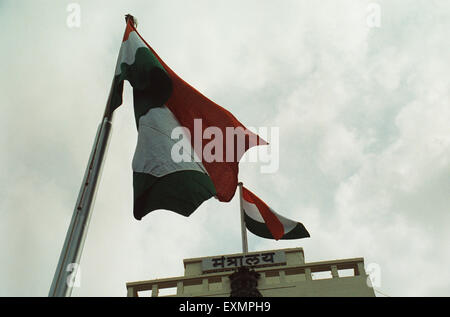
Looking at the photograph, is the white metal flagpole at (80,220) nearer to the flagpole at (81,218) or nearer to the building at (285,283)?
the flagpole at (81,218)

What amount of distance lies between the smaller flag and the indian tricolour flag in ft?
20.3

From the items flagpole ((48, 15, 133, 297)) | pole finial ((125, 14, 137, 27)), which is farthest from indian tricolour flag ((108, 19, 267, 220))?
flagpole ((48, 15, 133, 297))

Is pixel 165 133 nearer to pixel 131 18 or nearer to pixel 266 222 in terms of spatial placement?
pixel 131 18

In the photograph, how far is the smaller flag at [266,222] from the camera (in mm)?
Result: 15000

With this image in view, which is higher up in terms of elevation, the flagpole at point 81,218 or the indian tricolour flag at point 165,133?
the indian tricolour flag at point 165,133

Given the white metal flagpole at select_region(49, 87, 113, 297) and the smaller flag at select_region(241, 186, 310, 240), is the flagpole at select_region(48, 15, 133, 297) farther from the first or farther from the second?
the smaller flag at select_region(241, 186, 310, 240)

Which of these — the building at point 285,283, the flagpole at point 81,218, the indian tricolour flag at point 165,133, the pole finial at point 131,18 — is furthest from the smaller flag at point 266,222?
the flagpole at point 81,218

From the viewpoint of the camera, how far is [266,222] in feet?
49.7

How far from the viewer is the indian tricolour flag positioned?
265 inches

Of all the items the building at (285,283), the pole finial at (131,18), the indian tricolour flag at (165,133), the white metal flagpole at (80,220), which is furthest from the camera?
the building at (285,283)

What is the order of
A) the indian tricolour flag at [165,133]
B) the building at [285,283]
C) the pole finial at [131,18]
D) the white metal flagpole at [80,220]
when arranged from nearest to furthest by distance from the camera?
1. the white metal flagpole at [80,220]
2. the indian tricolour flag at [165,133]
3. the pole finial at [131,18]
4. the building at [285,283]

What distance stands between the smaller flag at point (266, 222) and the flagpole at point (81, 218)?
350 inches

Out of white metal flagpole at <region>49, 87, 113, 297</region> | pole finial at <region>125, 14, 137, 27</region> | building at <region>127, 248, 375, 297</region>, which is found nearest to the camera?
white metal flagpole at <region>49, 87, 113, 297</region>
